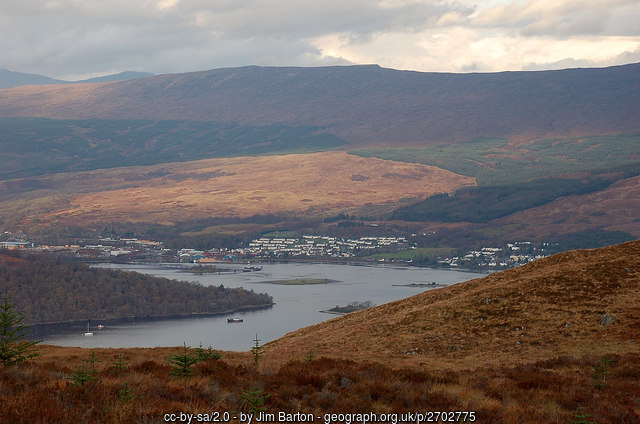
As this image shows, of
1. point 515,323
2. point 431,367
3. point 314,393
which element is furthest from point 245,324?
point 314,393

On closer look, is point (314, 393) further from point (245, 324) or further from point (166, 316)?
point (166, 316)

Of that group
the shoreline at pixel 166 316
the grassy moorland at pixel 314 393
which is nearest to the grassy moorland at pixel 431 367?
the grassy moorland at pixel 314 393

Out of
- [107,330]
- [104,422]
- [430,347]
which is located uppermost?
[104,422]

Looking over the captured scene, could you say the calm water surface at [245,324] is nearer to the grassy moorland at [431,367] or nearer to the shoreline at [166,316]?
the shoreline at [166,316]

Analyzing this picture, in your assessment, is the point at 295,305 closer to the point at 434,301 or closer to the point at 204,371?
the point at 434,301

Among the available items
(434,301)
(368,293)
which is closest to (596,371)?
(434,301)

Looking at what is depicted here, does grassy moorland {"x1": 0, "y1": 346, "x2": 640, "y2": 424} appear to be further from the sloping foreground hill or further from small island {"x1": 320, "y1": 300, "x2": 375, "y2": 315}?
small island {"x1": 320, "y1": 300, "x2": 375, "y2": 315}
